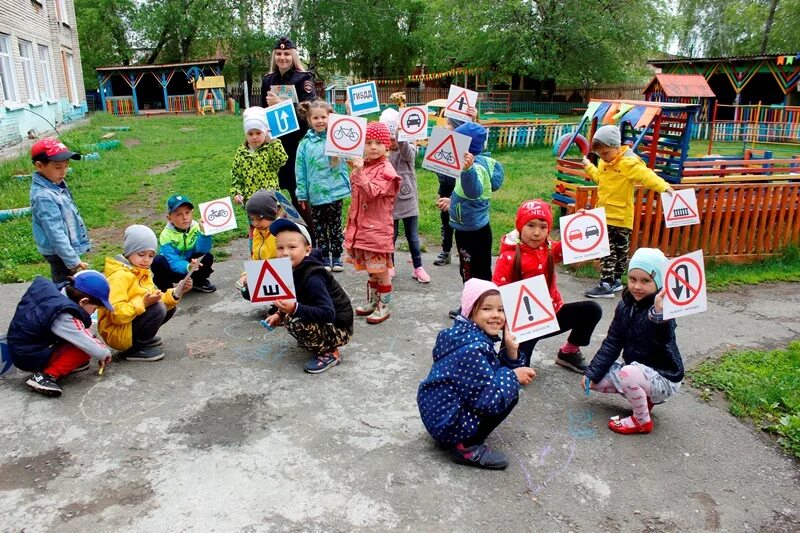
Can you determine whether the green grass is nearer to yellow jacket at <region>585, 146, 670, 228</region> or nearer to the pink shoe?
yellow jacket at <region>585, 146, 670, 228</region>

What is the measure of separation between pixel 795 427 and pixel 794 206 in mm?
4613

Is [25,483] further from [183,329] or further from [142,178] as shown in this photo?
[142,178]

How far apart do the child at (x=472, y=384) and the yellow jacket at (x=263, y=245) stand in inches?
87.4

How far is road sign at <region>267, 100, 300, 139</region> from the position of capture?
5.83m

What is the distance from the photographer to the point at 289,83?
653cm

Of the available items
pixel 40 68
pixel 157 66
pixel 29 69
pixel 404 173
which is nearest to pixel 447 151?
pixel 404 173

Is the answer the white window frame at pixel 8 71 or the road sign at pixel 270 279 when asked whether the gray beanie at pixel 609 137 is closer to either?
the road sign at pixel 270 279

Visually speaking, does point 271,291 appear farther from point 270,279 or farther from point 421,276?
point 421,276

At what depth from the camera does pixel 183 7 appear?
37.2 metres

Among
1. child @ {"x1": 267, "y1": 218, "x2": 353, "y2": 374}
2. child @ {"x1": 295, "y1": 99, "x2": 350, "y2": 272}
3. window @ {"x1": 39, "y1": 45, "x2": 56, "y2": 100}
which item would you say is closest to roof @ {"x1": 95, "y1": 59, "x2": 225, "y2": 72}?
window @ {"x1": 39, "y1": 45, "x2": 56, "y2": 100}

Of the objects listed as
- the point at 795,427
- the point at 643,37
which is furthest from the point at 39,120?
the point at 643,37

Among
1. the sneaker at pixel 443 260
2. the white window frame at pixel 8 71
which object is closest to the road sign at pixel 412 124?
the sneaker at pixel 443 260

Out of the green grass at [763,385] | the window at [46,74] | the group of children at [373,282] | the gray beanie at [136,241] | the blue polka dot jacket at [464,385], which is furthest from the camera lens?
the window at [46,74]

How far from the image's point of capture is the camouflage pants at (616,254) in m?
5.89
